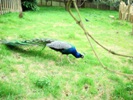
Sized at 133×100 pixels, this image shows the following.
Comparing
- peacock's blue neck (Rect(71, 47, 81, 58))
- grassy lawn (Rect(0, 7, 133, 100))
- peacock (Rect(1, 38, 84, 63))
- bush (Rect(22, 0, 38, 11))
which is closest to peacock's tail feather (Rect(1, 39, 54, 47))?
peacock (Rect(1, 38, 84, 63))

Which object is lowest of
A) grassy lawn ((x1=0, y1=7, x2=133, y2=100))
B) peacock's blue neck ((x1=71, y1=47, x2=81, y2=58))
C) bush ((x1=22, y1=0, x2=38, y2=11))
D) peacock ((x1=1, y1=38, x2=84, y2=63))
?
grassy lawn ((x1=0, y1=7, x2=133, y2=100))

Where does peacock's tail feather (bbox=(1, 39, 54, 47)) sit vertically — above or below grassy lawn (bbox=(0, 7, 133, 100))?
above

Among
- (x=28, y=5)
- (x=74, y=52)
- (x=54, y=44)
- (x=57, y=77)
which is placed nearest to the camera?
(x=57, y=77)

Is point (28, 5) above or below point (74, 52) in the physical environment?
above

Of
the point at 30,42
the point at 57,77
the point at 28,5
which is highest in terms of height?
the point at 28,5

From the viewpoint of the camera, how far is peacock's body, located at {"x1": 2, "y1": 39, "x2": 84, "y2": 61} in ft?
18.5

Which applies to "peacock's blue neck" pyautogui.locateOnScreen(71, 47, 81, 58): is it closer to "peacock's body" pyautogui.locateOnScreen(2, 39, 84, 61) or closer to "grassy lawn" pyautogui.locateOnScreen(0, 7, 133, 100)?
"peacock's body" pyautogui.locateOnScreen(2, 39, 84, 61)

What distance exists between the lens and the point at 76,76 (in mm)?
5359

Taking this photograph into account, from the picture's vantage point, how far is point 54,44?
18.6 feet

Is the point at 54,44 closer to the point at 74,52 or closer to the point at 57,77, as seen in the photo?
the point at 74,52

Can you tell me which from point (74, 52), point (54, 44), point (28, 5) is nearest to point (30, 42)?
point (54, 44)

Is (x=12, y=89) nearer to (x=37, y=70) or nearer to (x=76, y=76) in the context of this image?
(x=37, y=70)

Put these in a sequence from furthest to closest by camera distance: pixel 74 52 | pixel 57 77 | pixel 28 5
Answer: pixel 28 5
pixel 74 52
pixel 57 77

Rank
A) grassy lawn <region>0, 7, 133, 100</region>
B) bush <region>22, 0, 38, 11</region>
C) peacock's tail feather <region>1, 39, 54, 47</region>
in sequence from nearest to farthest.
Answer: grassy lawn <region>0, 7, 133, 100</region> < peacock's tail feather <region>1, 39, 54, 47</region> < bush <region>22, 0, 38, 11</region>
